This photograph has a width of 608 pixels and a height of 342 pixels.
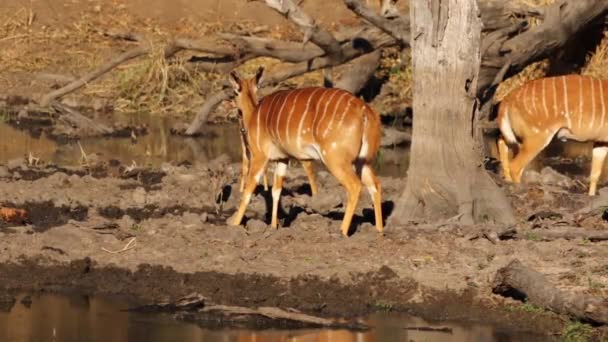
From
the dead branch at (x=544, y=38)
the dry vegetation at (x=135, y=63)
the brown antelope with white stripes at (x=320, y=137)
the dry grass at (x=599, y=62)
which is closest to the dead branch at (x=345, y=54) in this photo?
the dead branch at (x=544, y=38)

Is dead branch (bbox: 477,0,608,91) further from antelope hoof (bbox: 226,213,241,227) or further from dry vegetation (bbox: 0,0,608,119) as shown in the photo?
antelope hoof (bbox: 226,213,241,227)

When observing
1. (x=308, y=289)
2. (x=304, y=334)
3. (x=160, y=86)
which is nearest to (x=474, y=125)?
(x=308, y=289)

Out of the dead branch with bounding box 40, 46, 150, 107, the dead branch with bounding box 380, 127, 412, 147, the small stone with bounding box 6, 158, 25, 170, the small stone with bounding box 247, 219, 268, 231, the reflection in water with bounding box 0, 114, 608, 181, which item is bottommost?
the small stone with bounding box 247, 219, 268, 231

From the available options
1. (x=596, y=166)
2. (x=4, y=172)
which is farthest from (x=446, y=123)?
(x=4, y=172)

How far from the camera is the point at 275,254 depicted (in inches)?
384

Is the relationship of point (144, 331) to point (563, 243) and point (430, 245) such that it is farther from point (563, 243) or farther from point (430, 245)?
point (563, 243)

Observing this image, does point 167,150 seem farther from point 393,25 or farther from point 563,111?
point 563,111

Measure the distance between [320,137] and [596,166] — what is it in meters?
3.50

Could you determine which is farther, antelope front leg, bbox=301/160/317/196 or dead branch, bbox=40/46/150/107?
dead branch, bbox=40/46/150/107

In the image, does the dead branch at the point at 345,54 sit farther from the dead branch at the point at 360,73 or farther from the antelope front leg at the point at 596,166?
the antelope front leg at the point at 596,166

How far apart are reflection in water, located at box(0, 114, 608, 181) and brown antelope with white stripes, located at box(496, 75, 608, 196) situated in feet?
3.54

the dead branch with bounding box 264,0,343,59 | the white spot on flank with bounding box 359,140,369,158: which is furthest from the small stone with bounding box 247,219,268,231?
the dead branch with bounding box 264,0,343,59

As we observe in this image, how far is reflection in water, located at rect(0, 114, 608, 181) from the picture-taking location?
1424cm

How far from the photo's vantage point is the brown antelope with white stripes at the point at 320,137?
396 inches
